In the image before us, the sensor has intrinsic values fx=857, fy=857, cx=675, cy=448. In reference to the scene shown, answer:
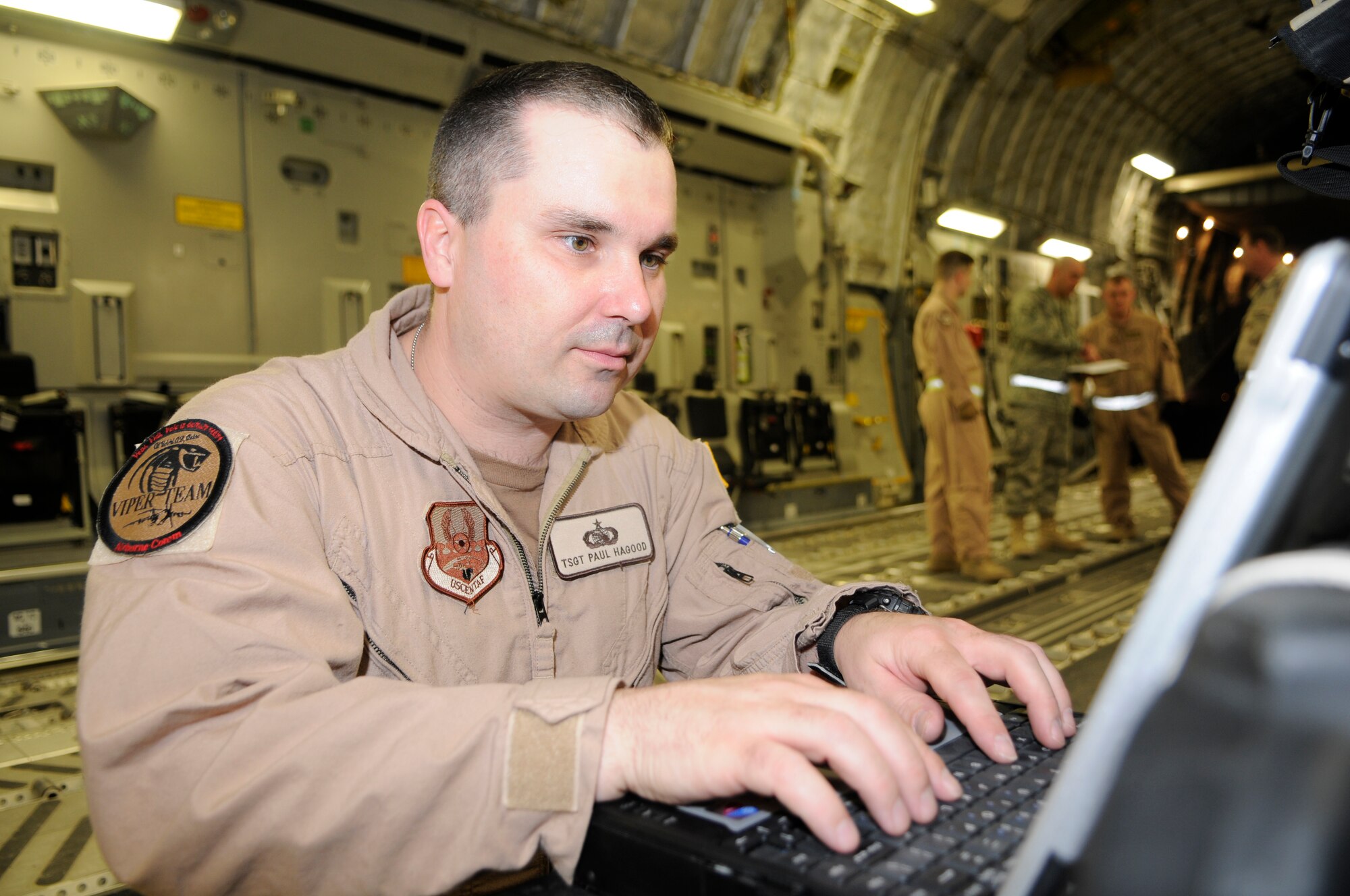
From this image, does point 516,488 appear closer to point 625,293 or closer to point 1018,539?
point 625,293

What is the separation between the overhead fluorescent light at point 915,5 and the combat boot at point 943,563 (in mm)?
4269

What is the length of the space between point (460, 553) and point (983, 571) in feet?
14.1

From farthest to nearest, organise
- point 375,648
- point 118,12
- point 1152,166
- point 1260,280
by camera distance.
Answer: point 1152,166 < point 1260,280 < point 118,12 < point 375,648

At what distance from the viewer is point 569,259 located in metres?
1.20

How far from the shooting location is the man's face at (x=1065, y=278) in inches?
243

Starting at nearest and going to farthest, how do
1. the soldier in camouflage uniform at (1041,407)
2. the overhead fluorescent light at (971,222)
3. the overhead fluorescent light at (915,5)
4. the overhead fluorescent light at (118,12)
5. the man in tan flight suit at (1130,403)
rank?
the overhead fluorescent light at (118,12)
the soldier in camouflage uniform at (1041,407)
the man in tan flight suit at (1130,403)
the overhead fluorescent light at (915,5)
the overhead fluorescent light at (971,222)

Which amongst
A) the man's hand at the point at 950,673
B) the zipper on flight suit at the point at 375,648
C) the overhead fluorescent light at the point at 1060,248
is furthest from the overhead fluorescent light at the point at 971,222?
the zipper on flight suit at the point at 375,648

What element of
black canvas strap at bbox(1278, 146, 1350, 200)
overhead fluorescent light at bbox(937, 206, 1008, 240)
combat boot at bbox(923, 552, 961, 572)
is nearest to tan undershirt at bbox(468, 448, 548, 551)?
black canvas strap at bbox(1278, 146, 1350, 200)

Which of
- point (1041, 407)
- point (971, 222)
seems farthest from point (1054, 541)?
point (971, 222)

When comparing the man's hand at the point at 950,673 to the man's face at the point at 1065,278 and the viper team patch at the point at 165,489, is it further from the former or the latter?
the man's face at the point at 1065,278

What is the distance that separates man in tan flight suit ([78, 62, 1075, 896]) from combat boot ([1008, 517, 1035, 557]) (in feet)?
15.4

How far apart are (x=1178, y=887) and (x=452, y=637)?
989mm

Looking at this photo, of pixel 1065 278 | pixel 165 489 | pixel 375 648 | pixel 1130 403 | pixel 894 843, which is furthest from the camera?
pixel 1130 403

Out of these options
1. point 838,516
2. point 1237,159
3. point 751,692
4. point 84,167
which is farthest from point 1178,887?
point 1237,159
